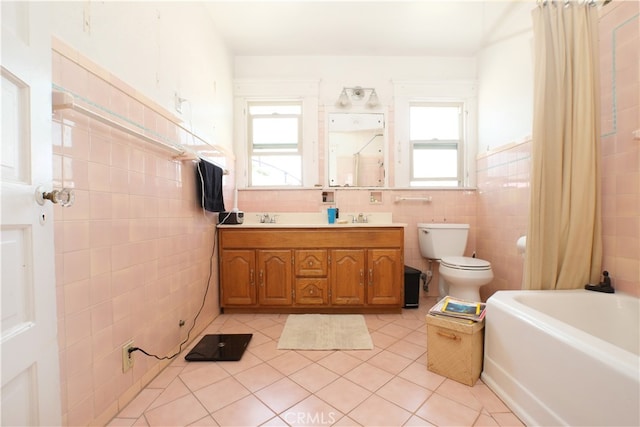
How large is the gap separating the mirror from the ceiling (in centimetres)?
69

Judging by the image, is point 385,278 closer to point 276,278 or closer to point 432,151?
point 276,278

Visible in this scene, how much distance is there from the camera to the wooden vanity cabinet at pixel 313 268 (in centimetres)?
220

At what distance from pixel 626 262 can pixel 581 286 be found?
0.75 ft

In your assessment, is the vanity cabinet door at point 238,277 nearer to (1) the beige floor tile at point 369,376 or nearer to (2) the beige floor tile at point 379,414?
(1) the beige floor tile at point 369,376

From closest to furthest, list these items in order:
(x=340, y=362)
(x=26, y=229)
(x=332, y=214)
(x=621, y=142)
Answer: (x=26, y=229), (x=621, y=142), (x=340, y=362), (x=332, y=214)

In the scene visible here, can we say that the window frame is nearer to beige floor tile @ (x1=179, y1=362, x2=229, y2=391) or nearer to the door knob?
beige floor tile @ (x1=179, y1=362, x2=229, y2=391)

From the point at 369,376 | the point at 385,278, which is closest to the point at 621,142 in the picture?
the point at 385,278

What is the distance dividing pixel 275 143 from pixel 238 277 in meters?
1.46

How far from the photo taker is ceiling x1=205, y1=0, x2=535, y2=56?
2.08 m

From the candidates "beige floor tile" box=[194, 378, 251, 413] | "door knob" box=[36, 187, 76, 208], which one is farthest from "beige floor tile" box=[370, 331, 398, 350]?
"door knob" box=[36, 187, 76, 208]

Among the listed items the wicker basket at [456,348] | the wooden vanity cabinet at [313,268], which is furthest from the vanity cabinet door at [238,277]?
the wicker basket at [456,348]

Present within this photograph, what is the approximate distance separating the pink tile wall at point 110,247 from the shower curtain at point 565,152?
7.03 ft

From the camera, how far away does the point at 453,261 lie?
215cm

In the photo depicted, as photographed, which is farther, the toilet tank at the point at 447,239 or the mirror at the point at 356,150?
the mirror at the point at 356,150
